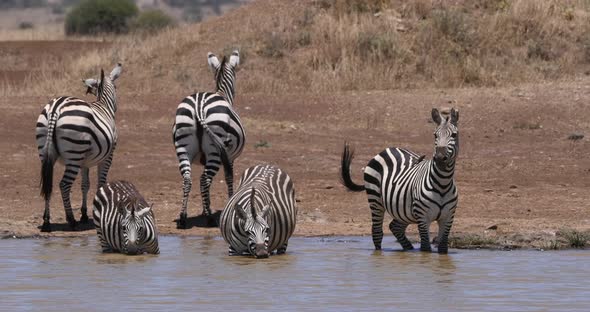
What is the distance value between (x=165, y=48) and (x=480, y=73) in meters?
7.16

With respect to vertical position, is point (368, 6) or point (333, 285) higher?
point (368, 6)

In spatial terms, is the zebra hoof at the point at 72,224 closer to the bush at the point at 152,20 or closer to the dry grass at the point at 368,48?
the dry grass at the point at 368,48

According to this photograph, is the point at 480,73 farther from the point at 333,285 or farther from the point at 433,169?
the point at 333,285

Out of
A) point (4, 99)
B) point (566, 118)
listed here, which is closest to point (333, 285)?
point (566, 118)

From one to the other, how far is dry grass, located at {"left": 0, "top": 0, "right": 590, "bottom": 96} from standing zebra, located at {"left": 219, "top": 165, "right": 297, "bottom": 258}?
1190cm

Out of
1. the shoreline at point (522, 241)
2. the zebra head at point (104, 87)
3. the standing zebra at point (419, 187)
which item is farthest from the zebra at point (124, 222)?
the zebra head at point (104, 87)

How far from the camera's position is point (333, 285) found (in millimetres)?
10406

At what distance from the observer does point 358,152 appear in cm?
1952

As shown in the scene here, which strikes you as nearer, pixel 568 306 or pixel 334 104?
pixel 568 306

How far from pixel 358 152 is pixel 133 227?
7.84 metres

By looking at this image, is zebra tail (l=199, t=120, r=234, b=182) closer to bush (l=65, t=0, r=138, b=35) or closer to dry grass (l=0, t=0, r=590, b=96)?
dry grass (l=0, t=0, r=590, b=96)

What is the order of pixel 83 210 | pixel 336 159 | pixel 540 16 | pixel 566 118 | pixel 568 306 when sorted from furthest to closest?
pixel 540 16
pixel 566 118
pixel 336 159
pixel 83 210
pixel 568 306

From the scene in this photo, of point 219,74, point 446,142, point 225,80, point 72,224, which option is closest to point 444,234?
point 446,142

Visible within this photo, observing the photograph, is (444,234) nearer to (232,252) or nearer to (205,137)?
(232,252)
